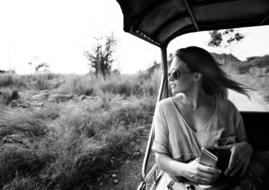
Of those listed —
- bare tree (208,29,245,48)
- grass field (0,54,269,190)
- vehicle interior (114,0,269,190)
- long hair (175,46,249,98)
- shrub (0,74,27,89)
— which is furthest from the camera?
shrub (0,74,27,89)

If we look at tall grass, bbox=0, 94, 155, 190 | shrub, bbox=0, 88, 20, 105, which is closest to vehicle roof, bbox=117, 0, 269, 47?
tall grass, bbox=0, 94, 155, 190

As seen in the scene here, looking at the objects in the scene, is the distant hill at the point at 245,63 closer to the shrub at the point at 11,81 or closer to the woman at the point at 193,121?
the woman at the point at 193,121

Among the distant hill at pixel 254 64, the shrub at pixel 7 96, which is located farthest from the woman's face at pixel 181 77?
the shrub at pixel 7 96

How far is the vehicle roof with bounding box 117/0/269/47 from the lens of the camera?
4.57ft

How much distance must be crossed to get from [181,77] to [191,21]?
3.40ft

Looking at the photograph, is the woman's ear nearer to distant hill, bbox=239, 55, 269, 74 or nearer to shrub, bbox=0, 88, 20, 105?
distant hill, bbox=239, 55, 269, 74

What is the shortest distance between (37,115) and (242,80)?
3.86 metres

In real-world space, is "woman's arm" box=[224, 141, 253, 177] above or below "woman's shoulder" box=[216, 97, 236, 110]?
below

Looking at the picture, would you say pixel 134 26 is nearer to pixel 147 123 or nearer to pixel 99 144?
pixel 99 144

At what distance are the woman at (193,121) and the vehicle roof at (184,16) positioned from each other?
0.43 meters

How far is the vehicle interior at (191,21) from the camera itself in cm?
151

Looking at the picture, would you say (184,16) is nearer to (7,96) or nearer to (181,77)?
(181,77)

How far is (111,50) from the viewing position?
7090 mm

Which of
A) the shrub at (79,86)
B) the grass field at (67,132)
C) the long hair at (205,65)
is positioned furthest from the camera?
the shrub at (79,86)
